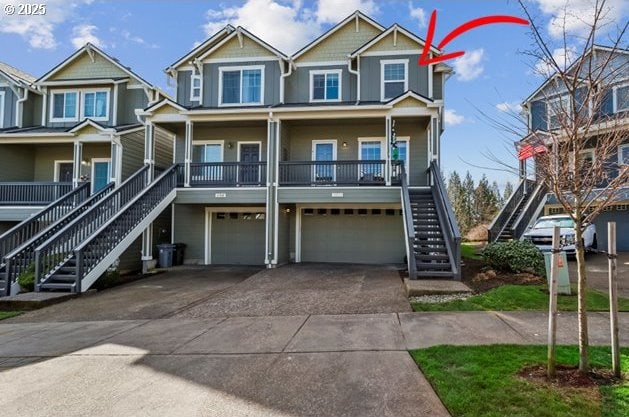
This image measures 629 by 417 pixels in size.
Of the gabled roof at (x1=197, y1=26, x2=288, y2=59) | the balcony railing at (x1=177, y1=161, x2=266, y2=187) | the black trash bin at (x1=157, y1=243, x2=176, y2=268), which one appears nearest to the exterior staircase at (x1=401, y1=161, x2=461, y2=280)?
the balcony railing at (x1=177, y1=161, x2=266, y2=187)

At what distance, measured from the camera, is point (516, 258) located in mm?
10023

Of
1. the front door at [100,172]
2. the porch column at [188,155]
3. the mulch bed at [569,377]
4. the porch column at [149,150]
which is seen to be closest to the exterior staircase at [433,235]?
the mulch bed at [569,377]

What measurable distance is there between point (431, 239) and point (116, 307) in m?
8.26

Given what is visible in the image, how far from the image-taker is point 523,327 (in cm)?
576

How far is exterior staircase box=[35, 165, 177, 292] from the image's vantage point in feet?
32.9

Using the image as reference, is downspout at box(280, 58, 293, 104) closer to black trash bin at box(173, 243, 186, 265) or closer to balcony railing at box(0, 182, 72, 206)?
black trash bin at box(173, 243, 186, 265)

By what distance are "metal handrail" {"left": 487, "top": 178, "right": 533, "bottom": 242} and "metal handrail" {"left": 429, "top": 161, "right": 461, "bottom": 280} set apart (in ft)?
15.5

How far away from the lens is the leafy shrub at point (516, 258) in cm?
995

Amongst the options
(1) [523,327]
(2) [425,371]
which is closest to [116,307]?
(2) [425,371]

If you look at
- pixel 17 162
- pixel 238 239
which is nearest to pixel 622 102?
pixel 238 239

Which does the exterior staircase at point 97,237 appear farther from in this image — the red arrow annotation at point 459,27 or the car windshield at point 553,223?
the car windshield at point 553,223

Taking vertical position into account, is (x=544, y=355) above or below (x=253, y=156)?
below

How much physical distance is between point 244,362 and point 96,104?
17.2 m

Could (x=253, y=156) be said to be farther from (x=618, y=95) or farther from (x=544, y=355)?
(x=618, y=95)
